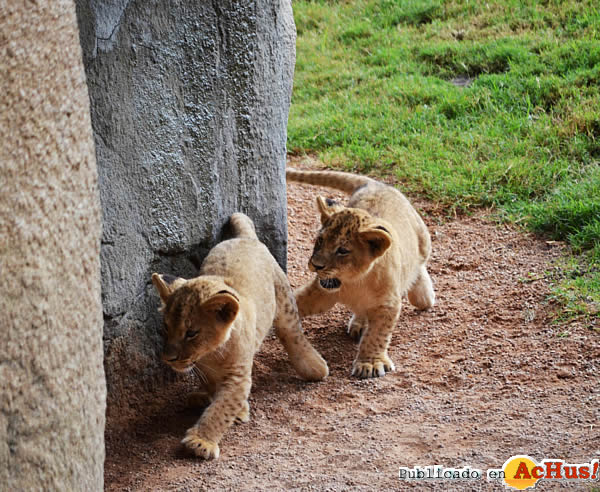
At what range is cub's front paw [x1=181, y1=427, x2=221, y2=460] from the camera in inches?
180

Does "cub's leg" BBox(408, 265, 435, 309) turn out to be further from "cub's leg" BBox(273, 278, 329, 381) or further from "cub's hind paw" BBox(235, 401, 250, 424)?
"cub's hind paw" BBox(235, 401, 250, 424)

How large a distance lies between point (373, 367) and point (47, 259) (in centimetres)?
320

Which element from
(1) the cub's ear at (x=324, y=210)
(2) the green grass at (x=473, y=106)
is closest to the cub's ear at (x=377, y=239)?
(1) the cub's ear at (x=324, y=210)

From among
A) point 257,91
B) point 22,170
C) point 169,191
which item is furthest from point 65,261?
point 257,91

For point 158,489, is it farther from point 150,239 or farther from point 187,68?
point 187,68

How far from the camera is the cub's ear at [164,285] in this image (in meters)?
4.73

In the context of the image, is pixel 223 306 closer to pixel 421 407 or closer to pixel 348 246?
pixel 348 246

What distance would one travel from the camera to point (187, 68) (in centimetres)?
514

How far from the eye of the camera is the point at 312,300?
6254 millimetres

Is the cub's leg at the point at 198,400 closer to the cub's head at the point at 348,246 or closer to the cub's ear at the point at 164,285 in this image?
the cub's ear at the point at 164,285

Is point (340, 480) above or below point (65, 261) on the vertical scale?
below

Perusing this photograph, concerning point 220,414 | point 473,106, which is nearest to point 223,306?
point 220,414

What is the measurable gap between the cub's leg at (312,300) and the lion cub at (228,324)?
460mm

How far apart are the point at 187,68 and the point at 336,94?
19.0 feet
